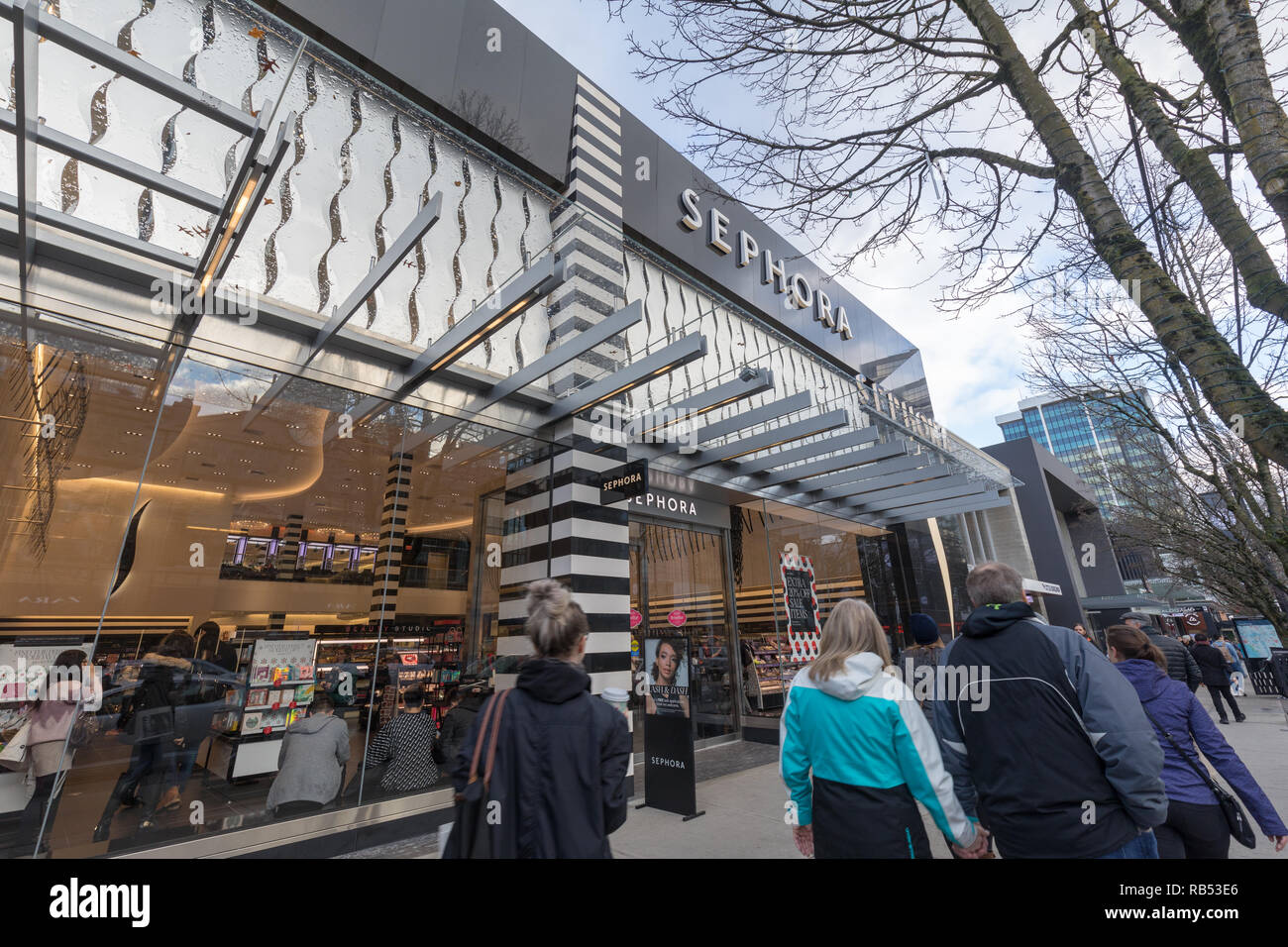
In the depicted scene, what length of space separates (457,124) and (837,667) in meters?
7.34

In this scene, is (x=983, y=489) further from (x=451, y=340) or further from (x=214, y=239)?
(x=214, y=239)

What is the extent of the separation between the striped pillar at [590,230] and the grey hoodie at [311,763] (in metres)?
4.18

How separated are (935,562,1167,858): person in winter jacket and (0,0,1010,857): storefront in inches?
124

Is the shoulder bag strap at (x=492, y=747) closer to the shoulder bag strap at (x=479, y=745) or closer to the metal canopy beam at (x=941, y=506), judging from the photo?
the shoulder bag strap at (x=479, y=745)

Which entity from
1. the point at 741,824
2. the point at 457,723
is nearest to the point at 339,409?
the point at 457,723

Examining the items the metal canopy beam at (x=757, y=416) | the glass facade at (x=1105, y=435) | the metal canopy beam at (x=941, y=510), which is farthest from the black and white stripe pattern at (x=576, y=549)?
the metal canopy beam at (x=941, y=510)

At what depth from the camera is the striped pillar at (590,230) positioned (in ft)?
23.4

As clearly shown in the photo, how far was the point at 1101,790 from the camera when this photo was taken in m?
2.06

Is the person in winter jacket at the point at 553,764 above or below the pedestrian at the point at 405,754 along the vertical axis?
above

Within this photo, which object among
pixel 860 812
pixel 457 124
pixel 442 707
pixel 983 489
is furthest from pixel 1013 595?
pixel 983 489

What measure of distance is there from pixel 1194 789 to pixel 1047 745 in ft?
4.02

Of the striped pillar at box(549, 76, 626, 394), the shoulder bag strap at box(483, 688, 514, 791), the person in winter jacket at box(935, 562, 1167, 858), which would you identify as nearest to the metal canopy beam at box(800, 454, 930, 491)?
the striped pillar at box(549, 76, 626, 394)

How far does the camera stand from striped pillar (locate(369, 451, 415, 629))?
6805mm

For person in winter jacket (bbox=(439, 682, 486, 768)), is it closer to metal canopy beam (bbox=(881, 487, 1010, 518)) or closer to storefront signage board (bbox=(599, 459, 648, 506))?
storefront signage board (bbox=(599, 459, 648, 506))
